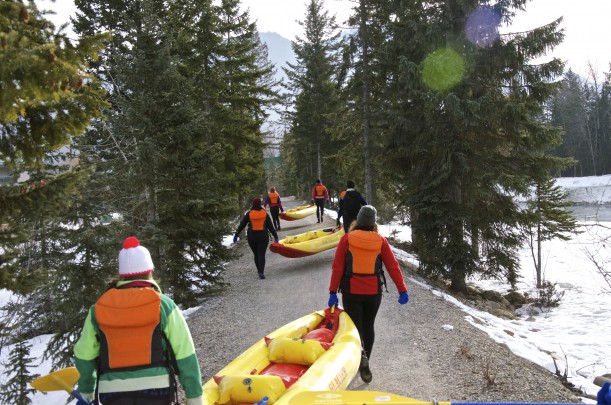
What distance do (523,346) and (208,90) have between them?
1555cm

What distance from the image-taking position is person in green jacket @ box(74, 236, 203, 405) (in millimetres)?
3107

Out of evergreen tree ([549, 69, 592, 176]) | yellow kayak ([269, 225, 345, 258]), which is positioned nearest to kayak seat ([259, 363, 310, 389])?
yellow kayak ([269, 225, 345, 258])

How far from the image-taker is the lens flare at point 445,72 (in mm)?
13055

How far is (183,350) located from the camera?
320cm

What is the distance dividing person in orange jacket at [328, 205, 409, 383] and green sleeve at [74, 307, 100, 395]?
10.8 ft

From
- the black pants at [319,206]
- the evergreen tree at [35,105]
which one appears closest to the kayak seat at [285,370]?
the evergreen tree at [35,105]

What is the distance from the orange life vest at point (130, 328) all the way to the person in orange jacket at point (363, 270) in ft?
10.1

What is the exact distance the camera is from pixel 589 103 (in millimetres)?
63594

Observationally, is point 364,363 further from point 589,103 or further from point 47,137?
point 589,103

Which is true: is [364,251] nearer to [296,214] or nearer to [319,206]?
[319,206]

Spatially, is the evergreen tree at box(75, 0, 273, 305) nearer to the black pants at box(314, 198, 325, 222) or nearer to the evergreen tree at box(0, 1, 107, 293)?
the evergreen tree at box(0, 1, 107, 293)

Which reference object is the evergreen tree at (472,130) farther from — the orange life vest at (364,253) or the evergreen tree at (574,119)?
the evergreen tree at (574,119)

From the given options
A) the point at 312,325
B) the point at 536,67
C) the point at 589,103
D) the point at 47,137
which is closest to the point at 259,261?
the point at 312,325

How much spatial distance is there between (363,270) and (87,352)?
347 cm
